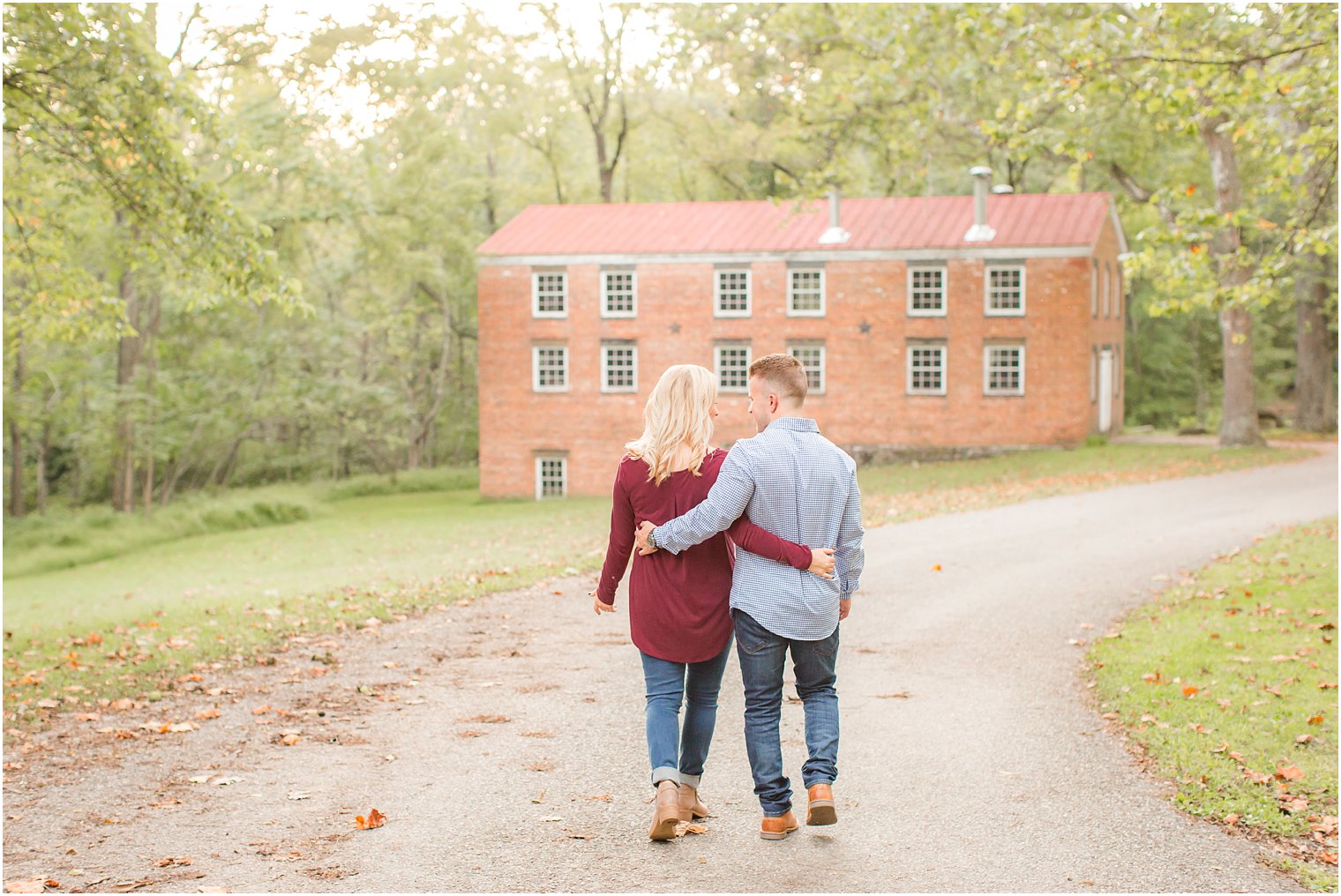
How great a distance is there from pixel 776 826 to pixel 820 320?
32744mm

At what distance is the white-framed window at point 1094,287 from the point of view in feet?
119

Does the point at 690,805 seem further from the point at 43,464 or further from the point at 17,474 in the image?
the point at 43,464

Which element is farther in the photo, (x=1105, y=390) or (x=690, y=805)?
(x=1105, y=390)

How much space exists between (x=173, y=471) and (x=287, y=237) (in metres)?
10.2

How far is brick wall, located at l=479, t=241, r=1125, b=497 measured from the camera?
35844 millimetres

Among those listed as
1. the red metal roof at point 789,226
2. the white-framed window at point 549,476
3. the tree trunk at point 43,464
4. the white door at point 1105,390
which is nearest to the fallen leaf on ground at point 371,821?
the red metal roof at point 789,226

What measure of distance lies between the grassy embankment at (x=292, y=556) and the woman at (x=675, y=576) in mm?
4692

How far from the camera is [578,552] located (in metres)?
17.7

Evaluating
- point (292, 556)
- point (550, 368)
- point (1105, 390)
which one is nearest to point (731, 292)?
point (550, 368)

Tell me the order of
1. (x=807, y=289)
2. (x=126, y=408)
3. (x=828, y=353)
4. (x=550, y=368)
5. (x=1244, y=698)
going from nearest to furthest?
(x=1244, y=698) < (x=126, y=408) < (x=828, y=353) < (x=807, y=289) < (x=550, y=368)

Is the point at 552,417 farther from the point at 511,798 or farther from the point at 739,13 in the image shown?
the point at 511,798

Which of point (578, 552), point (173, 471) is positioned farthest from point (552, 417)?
point (578, 552)

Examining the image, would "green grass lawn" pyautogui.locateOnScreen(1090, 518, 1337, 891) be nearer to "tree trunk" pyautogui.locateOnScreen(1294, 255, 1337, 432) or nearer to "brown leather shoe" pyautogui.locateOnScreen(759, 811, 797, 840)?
"brown leather shoe" pyautogui.locateOnScreen(759, 811, 797, 840)

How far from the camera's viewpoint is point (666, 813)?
518 cm
